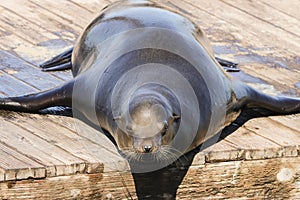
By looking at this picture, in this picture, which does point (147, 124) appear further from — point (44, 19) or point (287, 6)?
point (287, 6)

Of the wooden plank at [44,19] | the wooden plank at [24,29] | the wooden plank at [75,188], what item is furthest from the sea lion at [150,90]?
the wooden plank at [44,19]

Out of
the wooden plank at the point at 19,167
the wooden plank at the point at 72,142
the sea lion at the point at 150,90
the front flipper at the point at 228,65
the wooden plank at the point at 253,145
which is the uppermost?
the sea lion at the point at 150,90

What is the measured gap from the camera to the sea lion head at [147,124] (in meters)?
3.88

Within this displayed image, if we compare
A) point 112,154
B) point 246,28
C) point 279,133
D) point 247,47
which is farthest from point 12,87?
point 246,28

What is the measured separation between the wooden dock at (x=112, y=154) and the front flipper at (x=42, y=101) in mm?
41

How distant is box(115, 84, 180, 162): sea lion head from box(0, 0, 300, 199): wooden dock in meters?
0.36

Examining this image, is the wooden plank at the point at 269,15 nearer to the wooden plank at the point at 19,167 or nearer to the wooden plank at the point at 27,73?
the wooden plank at the point at 27,73

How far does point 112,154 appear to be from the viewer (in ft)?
14.6

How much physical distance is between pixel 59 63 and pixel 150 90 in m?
1.64

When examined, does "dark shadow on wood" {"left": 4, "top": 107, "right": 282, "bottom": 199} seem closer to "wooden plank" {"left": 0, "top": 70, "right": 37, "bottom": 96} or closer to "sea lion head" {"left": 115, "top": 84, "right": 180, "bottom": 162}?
"sea lion head" {"left": 115, "top": 84, "right": 180, "bottom": 162}

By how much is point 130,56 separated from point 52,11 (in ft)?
7.68

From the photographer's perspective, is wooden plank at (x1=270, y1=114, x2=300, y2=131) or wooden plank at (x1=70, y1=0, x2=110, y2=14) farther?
wooden plank at (x1=70, y1=0, x2=110, y2=14)

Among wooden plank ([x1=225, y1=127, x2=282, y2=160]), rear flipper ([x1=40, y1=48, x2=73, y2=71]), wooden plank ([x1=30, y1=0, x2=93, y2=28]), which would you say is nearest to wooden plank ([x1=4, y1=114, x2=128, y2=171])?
wooden plank ([x1=225, y1=127, x2=282, y2=160])

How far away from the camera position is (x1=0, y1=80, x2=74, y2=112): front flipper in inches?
192
